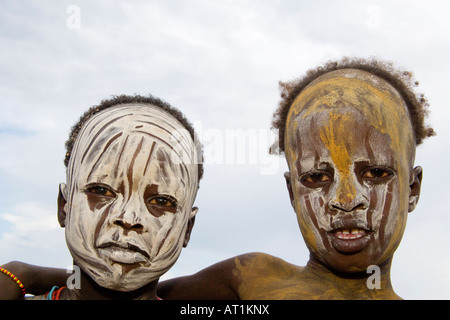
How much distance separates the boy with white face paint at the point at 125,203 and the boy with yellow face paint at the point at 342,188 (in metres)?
0.64

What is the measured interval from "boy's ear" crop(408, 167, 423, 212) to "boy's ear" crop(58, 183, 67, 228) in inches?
102

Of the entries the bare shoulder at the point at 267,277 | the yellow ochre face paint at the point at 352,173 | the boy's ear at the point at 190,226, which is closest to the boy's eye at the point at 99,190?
the boy's ear at the point at 190,226

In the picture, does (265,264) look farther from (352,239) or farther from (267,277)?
(352,239)

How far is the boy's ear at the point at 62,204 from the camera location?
4.50 metres

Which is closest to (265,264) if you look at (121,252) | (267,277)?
(267,277)

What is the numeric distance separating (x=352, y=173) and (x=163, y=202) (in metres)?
1.33

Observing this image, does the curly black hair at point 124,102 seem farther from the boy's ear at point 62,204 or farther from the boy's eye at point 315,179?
the boy's eye at point 315,179

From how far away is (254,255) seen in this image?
16.0ft

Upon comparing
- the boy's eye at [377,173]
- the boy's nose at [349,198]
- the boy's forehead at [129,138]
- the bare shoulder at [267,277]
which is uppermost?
the boy's forehead at [129,138]

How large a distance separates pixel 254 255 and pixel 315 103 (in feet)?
4.27

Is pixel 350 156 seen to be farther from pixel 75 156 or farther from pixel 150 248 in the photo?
pixel 75 156
